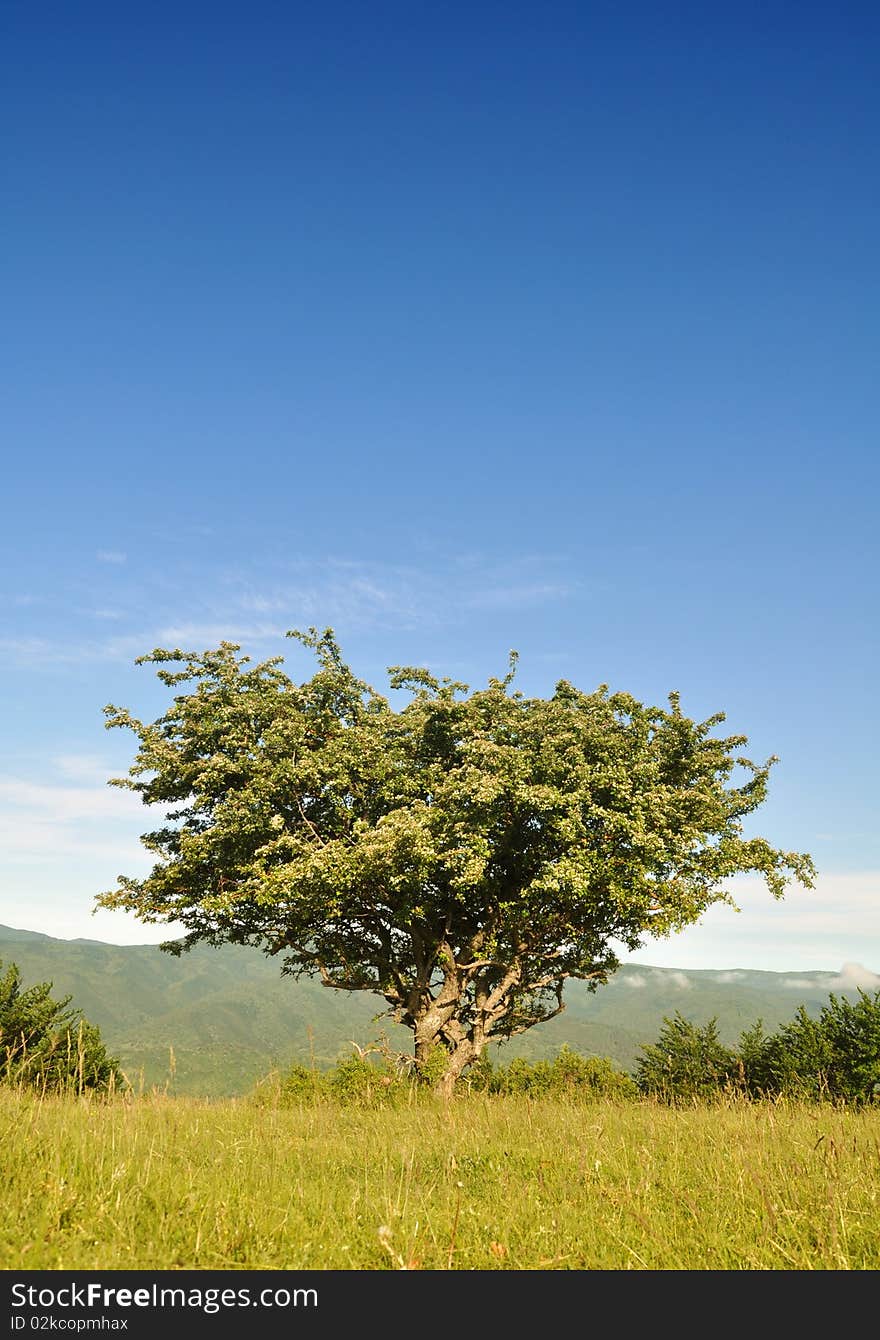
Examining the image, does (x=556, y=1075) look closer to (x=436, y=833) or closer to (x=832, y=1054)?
(x=832, y=1054)

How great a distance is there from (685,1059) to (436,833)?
45.3ft

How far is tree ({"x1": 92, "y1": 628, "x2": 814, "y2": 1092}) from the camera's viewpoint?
21359 mm

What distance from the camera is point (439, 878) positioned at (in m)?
23.4

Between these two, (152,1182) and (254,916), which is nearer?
(152,1182)

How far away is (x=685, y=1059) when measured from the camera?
87.4 ft

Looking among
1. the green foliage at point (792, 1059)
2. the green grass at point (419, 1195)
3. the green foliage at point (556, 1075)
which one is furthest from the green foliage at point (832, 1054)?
the green grass at point (419, 1195)

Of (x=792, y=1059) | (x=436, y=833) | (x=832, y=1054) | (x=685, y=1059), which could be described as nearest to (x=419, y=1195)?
(x=436, y=833)

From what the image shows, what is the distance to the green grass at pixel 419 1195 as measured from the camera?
18.7ft

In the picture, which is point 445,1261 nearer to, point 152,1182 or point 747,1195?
point 152,1182

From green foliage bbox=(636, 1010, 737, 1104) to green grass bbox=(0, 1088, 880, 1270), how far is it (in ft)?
54.3

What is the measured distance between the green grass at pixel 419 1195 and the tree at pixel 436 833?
1060cm

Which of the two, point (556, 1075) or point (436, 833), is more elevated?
point (436, 833)
